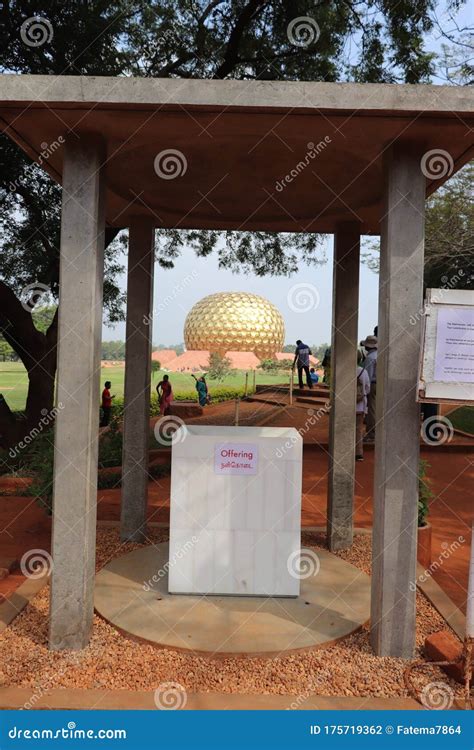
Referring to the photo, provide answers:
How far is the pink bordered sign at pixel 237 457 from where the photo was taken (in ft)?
17.4

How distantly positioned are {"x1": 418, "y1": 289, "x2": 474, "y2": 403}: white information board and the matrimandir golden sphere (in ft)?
14.0

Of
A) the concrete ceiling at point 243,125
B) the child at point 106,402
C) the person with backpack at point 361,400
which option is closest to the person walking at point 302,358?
the child at point 106,402

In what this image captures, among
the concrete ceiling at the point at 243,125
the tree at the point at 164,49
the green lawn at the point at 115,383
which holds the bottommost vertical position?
the green lawn at the point at 115,383

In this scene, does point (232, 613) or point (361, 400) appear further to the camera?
point (361, 400)

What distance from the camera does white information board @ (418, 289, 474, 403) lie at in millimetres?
4180

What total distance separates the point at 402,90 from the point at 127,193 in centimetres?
342

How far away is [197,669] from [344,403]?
357 cm

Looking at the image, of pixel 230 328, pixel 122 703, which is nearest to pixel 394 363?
pixel 122 703

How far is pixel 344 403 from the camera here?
698 cm

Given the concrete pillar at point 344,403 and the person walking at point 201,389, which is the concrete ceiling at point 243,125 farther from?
the person walking at point 201,389

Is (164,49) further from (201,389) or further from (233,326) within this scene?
(201,389)

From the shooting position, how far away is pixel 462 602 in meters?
5.90

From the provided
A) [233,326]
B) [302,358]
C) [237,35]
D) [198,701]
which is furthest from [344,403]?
[302,358]

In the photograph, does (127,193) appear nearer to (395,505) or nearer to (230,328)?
(230,328)
